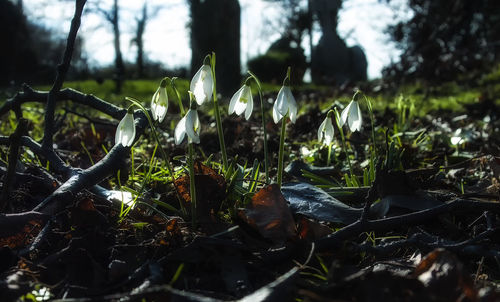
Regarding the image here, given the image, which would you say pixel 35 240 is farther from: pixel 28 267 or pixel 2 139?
pixel 2 139

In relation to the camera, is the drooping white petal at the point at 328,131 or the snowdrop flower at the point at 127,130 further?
the drooping white petal at the point at 328,131

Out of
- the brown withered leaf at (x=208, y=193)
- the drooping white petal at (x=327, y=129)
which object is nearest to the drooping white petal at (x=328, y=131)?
the drooping white petal at (x=327, y=129)

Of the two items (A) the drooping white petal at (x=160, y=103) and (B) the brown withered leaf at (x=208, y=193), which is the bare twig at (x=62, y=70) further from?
(B) the brown withered leaf at (x=208, y=193)

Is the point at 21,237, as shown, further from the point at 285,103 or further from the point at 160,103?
the point at 285,103

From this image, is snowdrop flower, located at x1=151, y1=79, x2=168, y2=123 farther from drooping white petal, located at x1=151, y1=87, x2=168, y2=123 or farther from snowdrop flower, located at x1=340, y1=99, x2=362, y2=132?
snowdrop flower, located at x1=340, y1=99, x2=362, y2=132

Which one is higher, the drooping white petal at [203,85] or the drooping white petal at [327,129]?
the drooping white petal at [203,85]

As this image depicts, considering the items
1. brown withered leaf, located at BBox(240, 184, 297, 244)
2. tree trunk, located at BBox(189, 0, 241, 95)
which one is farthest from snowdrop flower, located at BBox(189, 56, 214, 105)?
tree trunk, located at BBox(189, 0, 241, 95)

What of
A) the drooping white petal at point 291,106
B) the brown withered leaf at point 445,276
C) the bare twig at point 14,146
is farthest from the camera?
the drooping white petal at point 291,106
